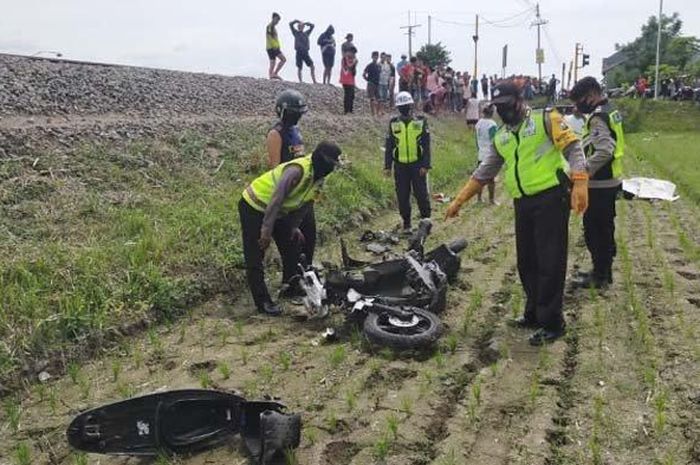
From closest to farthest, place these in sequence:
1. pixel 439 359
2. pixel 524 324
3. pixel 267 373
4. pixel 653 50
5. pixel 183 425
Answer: pixel 183 425 < pixel 267 373 < pixel 439 359 < pixel 524 324 < pixel 653 50

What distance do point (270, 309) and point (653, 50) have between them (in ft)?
194

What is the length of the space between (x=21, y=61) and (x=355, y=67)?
7.81 meters

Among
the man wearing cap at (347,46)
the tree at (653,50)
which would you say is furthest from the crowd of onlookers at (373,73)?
the tree at (653,50)

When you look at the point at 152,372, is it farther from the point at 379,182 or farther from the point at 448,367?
the point at 379,182

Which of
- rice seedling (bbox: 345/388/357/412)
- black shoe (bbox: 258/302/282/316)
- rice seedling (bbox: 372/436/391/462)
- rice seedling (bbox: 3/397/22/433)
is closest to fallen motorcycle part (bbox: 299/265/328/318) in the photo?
black shoe (bbox: 258/302/282/316)

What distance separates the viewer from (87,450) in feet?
11.4

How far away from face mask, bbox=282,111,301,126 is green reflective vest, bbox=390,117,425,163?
273cm

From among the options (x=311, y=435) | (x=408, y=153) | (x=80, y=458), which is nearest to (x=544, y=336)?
(x=311, y=435)

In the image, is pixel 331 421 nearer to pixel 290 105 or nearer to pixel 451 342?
pixel 451 342

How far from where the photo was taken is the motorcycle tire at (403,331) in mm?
4801

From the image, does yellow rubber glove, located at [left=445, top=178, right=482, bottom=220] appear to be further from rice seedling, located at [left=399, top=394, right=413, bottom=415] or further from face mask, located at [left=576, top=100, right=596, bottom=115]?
rice seedling, located at [left=399, top=394, right=413, bottom=415]

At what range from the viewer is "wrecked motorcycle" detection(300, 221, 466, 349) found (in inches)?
195

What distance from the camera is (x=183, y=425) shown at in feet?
11.8

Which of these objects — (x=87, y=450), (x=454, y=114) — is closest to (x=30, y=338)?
(x=87, y=450)
